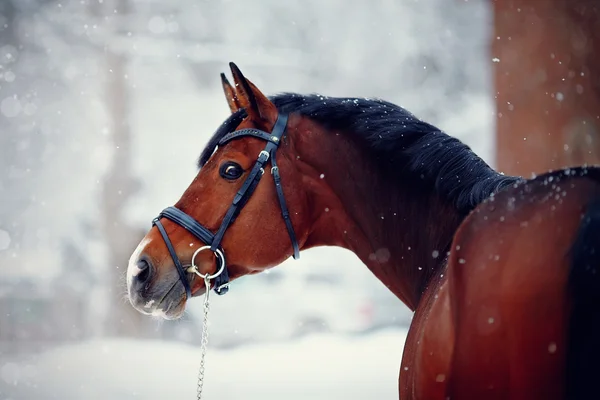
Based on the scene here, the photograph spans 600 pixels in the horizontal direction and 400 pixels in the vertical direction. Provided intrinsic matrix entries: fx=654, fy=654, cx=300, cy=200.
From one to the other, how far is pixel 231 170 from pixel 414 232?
2.31ft

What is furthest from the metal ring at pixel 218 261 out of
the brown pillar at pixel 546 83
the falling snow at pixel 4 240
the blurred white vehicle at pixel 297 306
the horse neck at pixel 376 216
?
the falling snow at pixel 4 240

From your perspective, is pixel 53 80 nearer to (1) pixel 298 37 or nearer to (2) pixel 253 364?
(1) pixel 298 37

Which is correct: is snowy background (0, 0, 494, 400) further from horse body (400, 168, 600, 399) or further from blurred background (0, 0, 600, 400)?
horse body (400, 168, 600, 399)

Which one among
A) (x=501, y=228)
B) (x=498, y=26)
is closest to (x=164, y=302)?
(x=501, y=228)

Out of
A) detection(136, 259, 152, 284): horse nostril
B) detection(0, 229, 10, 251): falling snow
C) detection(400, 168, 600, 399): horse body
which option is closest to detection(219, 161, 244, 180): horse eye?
detection(136, 259, 152, 284): horse nostril

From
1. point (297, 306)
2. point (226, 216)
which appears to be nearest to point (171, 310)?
point (226, 216)

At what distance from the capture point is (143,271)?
2.37 m

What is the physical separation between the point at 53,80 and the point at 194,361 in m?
6.29

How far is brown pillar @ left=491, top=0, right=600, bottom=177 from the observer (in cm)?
527

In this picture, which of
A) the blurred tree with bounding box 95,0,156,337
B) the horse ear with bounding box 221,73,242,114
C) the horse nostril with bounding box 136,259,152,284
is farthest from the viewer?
the blurred tree with bounding box 95,0,156,337

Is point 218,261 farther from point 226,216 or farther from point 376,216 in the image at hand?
point 376,216

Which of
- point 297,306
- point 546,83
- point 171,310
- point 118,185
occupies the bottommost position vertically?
point 171,310

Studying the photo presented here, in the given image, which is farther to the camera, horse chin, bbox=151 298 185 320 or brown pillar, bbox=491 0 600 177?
brown pillar, bbox=491 0 600 177

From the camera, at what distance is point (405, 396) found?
1.93m
